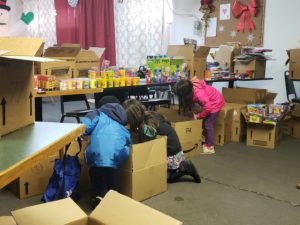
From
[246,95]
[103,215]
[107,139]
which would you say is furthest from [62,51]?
[246,95]

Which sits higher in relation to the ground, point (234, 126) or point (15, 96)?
point (15, 96)

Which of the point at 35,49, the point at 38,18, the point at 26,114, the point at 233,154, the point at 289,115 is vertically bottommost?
the point at 233,154

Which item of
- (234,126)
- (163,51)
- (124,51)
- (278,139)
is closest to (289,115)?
(278,139)

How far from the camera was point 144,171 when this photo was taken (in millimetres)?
2598

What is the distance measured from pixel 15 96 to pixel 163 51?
5.46 meters

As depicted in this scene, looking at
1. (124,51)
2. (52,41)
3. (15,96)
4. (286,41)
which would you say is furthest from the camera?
(52,41)

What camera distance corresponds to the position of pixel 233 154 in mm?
3869

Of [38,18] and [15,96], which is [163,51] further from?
[15,96]

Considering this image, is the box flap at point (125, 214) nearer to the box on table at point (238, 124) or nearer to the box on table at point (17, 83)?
the box on table at point (17, 83)

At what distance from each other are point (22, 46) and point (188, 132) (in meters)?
2.38

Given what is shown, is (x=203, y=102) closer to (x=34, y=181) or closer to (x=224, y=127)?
(x=224, y=127)

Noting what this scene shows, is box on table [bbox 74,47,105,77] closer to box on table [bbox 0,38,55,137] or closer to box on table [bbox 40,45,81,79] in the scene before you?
box on table [bbox 40,45,81,79]

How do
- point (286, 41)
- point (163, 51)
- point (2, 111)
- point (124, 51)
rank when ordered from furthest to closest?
point (124, 51)
point (163, 51)
point (286, 41)
point (2, 111)

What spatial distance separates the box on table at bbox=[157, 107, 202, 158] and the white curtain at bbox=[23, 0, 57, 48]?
5269 mm
